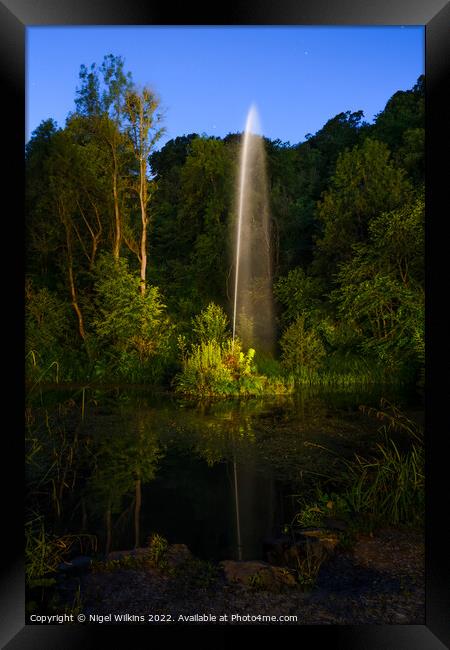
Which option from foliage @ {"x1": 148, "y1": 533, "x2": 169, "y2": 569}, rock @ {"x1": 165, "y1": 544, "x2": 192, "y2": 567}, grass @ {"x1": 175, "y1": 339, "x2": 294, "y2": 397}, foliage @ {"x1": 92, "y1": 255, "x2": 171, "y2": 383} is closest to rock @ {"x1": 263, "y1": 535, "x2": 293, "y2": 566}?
rock @ {"x1": 165, "y1": 544, "x2": 192, "y2": 567}

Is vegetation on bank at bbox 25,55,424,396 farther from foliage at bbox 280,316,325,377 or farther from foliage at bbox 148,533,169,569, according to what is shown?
foliage at bbox 148,533,169,569

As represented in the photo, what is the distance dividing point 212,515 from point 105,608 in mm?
1135

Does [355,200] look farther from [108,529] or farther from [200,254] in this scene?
[108,529]

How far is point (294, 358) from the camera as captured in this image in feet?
24.9

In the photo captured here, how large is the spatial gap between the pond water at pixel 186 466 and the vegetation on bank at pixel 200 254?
2.98 ft

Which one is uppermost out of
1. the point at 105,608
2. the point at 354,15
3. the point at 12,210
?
the point at 354,15

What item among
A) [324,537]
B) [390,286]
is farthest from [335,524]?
[390,286]

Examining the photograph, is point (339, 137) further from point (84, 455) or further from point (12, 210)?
point (12, 210)

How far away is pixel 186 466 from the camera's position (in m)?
4.12

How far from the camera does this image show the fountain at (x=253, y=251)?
26.3 feet

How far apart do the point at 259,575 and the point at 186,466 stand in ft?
5.90

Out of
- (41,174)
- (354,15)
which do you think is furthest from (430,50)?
(41,174)

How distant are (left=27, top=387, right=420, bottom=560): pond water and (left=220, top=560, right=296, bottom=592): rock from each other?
241 millimetres

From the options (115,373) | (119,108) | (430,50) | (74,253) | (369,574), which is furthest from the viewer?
(74,253)
